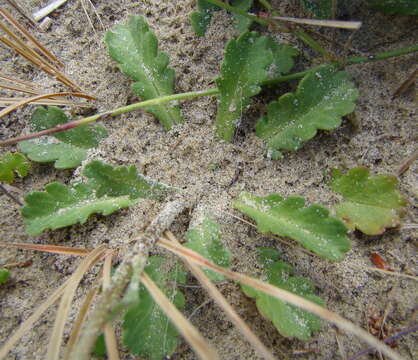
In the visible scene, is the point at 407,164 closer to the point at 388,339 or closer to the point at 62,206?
the point at 388,339

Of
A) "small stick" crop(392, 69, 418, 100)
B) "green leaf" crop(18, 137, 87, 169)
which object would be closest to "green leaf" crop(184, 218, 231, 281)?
"green leaf" crop(18, 137, 87, 169)

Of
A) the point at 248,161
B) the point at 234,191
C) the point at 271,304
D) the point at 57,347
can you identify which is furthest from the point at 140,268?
the point at 248,161

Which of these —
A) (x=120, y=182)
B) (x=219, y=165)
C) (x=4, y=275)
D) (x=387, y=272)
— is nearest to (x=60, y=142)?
(x=120, y=182)

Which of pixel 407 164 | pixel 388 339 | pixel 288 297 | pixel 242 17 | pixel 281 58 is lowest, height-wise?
pixel 388 339

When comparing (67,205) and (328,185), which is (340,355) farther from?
(67,205)

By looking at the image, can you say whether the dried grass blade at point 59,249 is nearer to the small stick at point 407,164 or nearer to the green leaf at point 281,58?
the green leaf at point 281,58
